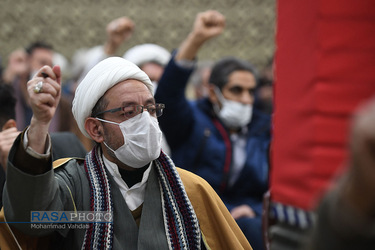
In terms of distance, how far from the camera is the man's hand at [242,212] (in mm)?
3986

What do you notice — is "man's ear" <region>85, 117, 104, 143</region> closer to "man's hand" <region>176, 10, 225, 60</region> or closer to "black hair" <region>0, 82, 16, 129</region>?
"black hair" <region>0, 82, 16, 129</region>

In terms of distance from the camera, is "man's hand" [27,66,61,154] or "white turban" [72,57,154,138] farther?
"white turban" [72,57,154,138]

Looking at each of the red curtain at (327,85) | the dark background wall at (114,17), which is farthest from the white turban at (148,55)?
the dark background wall at (114,17)

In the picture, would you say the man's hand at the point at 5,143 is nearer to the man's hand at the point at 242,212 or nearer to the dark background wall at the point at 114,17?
the man's hand at the point at 242,212

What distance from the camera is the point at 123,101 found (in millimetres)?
2604

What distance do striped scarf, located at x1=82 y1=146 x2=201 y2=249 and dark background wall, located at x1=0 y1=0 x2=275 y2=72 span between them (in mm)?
7436

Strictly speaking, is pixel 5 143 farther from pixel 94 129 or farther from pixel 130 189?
pixel 130 189

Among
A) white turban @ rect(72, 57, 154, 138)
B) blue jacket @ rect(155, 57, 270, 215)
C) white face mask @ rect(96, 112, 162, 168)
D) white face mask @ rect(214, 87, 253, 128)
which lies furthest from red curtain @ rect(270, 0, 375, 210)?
white face mask @ rect(214, 87, 253, 128)

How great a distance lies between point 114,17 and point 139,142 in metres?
7.74

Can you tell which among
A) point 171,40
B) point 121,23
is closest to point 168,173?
point 121,23

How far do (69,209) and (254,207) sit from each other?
2051 millimetres

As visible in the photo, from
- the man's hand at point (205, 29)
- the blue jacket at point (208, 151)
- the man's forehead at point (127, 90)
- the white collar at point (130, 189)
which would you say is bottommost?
the blue jacket at point (208, 151)

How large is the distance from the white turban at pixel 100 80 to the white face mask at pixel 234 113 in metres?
1.84

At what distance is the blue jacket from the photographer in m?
4.03
